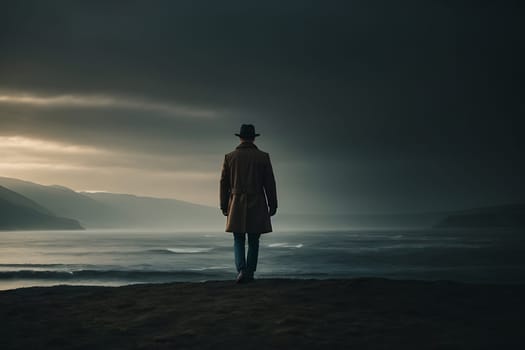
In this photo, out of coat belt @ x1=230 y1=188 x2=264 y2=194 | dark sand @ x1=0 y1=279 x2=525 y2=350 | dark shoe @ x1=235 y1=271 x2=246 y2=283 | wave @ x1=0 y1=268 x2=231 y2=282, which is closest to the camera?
dark sand @ x1=0 y1=279 x2=525 y2=350

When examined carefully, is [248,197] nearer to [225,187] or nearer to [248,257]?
[225,187]

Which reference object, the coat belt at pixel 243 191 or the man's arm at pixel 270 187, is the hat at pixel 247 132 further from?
the coat belt at pixel 243 191

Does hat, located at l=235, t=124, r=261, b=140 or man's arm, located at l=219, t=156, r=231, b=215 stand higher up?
hat, located at l=235, t=124, r=261, b=140

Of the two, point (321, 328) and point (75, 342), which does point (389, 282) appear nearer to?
point (321, 328)

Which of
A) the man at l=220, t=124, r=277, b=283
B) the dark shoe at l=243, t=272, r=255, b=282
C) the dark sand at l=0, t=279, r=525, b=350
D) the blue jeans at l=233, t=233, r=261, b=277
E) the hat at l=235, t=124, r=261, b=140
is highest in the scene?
the hat at l=235, t=124, r=261, b=140

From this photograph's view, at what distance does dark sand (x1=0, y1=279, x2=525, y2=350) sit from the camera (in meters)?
6.75

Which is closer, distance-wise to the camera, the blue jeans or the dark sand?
the dark sand

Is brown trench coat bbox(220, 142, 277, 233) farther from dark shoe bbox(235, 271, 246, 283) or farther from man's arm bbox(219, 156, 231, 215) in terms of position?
dark shoe bbox(235, 271, 246, 283)

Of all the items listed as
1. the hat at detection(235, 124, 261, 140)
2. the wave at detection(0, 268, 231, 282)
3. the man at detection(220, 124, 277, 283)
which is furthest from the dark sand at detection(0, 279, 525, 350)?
the wave at detection(0, 268, 231, 282)

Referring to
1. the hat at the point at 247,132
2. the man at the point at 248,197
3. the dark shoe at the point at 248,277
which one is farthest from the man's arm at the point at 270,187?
the dark shoe at the point at 248,277

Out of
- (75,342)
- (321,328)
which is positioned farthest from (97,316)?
(321,328)

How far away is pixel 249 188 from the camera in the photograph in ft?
37.3

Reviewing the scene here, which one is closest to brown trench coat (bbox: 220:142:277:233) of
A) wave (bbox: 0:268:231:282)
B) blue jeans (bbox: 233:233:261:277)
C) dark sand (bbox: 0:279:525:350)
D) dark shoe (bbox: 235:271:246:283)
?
blue jeans (bbox: 233:233:261:277)

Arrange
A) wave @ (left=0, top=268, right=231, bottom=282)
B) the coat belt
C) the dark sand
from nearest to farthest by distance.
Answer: the dark sand, the coat belt, wave @ (left=0, top=268, right=231, bottom=282)
